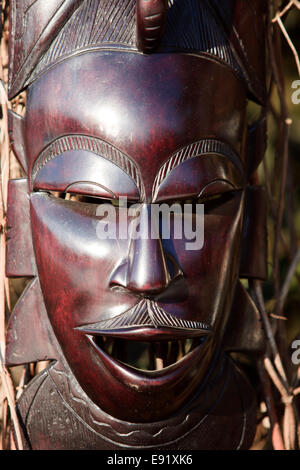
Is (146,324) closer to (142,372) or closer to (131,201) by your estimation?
(142,372)

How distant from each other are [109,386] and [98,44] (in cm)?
56

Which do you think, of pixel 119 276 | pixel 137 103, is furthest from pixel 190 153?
pixel 119 276

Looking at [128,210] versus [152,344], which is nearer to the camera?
[128,210]

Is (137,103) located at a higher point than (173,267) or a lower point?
higher

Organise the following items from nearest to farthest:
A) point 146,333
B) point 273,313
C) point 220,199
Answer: point 146,333
point 220,199
point 273,313

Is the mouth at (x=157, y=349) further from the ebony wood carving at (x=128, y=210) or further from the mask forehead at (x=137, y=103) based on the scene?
the mask forehead at (x=137, y=103)

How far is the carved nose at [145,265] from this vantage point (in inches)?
38.0

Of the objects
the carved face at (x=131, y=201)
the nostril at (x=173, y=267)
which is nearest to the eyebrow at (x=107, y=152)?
the carved face at (x=131, y=201)

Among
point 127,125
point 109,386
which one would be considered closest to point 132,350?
point 109,386

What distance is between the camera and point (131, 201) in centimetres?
100

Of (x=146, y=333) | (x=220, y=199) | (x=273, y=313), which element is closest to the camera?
(x=146, y=333)

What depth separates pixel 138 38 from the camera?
0.99m

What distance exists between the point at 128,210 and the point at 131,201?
0.02 metres

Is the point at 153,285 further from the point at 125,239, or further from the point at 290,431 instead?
the point at 290,431
